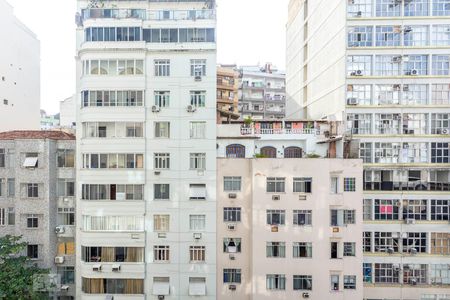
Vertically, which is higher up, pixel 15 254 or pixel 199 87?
pixel 199 87

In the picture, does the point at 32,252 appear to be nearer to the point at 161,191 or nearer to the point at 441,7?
the point at 161,191

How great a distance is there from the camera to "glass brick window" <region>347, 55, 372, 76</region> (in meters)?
27.7

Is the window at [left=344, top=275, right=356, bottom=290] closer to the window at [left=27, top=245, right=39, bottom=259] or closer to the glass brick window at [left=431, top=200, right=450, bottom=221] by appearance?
the glass brick window at [left=431, top=200, right=450, bottom=221]

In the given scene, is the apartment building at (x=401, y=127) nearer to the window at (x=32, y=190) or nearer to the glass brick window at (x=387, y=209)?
the glass brick window at (x=387, y=209)

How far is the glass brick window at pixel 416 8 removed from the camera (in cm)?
2744

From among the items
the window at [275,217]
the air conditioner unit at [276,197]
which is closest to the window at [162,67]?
the air conditioner unit at [276,197]

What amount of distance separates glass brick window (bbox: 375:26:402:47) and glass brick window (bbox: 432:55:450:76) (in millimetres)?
3134

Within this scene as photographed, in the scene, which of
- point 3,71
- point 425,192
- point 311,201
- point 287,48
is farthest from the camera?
point 287,48

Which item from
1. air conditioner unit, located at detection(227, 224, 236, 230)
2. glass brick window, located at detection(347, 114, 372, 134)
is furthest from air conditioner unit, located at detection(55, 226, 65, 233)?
glass brick window, located at detection(347, 114, 372, 134)

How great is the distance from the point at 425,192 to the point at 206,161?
55.3 feet

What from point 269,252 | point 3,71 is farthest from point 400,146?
point 3,71

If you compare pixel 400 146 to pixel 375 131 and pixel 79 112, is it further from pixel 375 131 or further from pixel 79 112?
pixel 79 112

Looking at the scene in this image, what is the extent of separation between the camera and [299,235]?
25094mm

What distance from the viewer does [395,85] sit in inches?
1089
